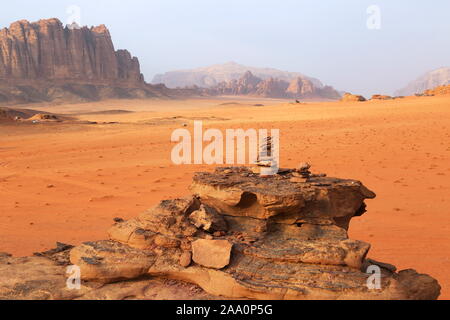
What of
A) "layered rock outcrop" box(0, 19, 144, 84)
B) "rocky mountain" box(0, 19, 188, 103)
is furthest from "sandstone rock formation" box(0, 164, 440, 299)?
"layered rock outcrop" box(0, 19, 144, 84)

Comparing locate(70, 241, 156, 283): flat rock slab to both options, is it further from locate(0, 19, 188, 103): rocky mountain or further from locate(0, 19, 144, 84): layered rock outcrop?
locate(0, 19, 144, 84): layered rock outcrop

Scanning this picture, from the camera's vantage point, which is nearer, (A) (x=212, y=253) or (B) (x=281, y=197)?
(A) (x=212, y=253)

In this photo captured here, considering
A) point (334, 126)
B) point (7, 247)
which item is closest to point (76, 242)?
point (7, 247)

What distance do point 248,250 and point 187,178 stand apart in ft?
28.6

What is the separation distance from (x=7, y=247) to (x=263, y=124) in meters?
21.4

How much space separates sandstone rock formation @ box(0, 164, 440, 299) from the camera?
3.53 metres

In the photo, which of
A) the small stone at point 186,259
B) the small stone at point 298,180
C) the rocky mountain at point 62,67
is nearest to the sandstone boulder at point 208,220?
the small stone at point 186,259

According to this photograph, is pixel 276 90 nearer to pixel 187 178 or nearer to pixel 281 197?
pixel 187 178

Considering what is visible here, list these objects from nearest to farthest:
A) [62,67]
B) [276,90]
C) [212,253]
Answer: [212,253], [62,67], [276,90]

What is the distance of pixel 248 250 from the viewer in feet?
12.8

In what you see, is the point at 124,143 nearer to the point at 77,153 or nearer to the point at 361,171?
the point at 77,153

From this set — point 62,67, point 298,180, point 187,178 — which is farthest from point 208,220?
point 62,67

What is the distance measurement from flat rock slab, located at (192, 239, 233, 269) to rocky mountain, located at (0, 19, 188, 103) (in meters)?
89.0

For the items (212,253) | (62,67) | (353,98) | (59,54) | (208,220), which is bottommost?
(212,253)
